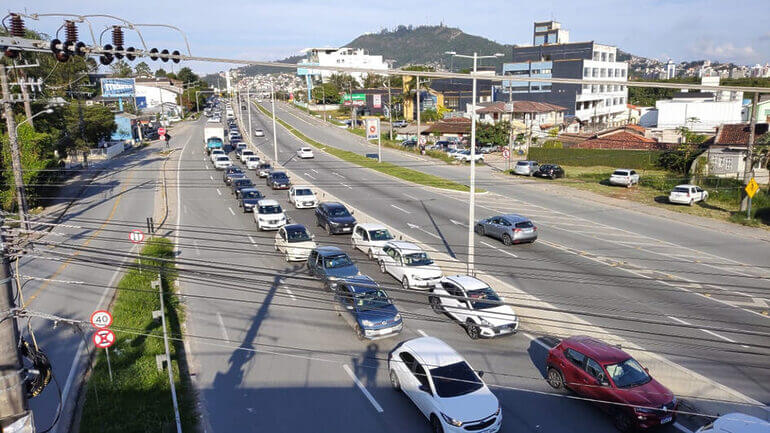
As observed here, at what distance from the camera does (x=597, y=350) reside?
11.9 m

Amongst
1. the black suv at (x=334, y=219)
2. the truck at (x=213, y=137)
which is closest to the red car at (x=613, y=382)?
the black suv at (x=334, y=219)

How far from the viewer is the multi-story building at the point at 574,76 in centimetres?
8938

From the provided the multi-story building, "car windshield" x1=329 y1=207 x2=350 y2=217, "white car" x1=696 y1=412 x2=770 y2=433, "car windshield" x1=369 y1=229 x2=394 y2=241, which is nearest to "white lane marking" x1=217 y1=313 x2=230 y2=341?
"car windshield" x1=369 y1=229 x2=394 y2=241

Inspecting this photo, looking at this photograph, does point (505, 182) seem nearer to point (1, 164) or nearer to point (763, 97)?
point (1, 164)

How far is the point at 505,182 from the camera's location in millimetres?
43219

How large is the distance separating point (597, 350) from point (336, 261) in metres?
9.88

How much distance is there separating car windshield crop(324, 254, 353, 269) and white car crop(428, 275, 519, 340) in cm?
347

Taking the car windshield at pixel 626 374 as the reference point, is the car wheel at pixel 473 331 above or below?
below

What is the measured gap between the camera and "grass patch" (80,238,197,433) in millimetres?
11156

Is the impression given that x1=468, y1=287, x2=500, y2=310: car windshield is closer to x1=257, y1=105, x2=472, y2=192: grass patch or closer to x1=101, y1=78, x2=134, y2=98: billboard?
x1=257, y1=105, x2=472, y2=192: grass patch

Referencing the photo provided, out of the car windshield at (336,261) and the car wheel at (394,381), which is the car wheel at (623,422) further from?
the car windshield at (336,261)

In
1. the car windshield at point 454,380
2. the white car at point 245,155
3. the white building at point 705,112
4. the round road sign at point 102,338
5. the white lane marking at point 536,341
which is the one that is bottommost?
the white lane marking at point 536,341

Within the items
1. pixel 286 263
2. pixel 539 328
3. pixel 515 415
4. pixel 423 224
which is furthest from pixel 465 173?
pixel 515 415

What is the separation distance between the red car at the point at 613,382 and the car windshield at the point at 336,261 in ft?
28.1
